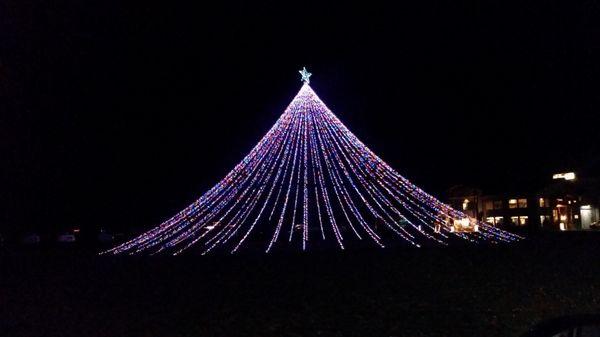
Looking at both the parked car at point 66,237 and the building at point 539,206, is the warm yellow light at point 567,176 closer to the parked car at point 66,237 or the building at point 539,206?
the building at point 539,206

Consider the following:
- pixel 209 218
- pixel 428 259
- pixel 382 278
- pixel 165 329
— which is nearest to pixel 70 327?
pixel 165 329

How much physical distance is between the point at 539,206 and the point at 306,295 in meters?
41.7

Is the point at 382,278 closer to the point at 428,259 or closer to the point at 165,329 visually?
the point at 428,259

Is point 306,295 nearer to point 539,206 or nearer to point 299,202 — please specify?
point 299,202

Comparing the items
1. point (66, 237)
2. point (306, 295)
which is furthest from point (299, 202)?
point (66, 237)

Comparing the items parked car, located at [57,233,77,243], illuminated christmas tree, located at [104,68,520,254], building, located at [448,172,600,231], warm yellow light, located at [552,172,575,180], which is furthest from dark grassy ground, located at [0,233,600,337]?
warm yellow light, located at [552,172,575,180]

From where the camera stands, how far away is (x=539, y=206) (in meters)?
48.1

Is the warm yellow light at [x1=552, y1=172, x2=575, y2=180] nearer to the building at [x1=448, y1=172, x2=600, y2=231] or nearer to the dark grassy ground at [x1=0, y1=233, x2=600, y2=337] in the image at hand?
the building at [x1=448, y1=172, x2=600, y2=231]

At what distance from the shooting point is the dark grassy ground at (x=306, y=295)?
828 centimetres

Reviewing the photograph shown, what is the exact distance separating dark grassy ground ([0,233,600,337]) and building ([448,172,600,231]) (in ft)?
72.5

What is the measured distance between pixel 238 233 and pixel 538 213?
31.7m

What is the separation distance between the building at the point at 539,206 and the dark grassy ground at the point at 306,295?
22110mm

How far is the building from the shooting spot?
4203cm

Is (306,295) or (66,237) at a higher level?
(66,237)
